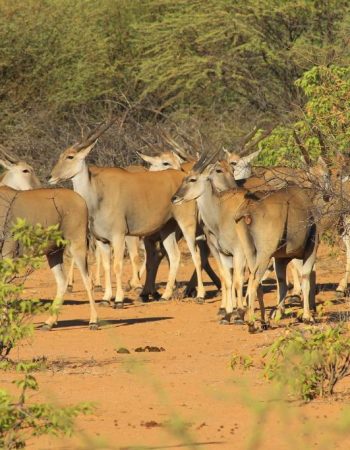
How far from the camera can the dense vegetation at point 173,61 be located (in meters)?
26.3

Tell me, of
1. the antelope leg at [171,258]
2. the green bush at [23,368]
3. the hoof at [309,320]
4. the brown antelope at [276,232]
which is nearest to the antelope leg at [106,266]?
the antelope leg at [171,258]

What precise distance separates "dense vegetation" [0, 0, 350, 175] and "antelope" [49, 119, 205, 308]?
8150 millimetres

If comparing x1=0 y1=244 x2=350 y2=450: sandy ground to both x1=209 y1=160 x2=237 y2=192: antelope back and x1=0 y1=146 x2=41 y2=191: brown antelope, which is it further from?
x1=0 y1=146 x2=41 y2=191: brown antelope

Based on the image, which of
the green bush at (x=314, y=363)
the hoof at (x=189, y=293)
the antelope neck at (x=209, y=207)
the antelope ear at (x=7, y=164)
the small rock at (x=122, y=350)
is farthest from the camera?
the hoof at (x=189, y=293)

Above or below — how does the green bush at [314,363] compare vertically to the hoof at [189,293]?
above

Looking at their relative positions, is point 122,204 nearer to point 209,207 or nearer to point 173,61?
point 209,207

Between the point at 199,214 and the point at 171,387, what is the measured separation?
6079mm

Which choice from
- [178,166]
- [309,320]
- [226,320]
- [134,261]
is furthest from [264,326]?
[178,166]

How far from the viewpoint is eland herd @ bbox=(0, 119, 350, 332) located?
12984 millimetres

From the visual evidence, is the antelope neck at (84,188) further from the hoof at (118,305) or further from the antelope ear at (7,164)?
the hoof at (118,305)

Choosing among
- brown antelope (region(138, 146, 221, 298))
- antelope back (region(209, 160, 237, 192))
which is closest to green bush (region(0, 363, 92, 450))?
antelope back (region(209, 160, 237, 192))

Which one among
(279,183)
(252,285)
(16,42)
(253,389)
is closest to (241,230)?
(252,285)

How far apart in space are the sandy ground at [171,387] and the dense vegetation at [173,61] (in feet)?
34.9

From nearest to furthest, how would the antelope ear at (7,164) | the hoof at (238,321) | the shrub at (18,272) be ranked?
the shrub at (18,272) < the hoof at (238,321) < the antelope ear at (7,164)
